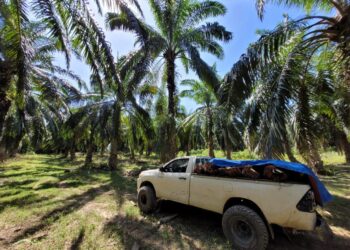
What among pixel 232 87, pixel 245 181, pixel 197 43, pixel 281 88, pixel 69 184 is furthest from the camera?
pixel 197 43

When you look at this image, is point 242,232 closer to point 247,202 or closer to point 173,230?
point 247,202

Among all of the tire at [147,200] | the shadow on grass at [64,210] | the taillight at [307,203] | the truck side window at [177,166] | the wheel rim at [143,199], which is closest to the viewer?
the taillight at [307,203]

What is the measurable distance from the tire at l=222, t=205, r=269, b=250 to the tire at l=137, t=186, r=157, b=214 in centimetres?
255

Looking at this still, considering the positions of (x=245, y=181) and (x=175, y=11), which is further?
(x=175, y=11)

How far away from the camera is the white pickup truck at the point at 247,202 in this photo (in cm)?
420

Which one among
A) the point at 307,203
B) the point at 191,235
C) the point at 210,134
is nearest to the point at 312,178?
the point at 307,203

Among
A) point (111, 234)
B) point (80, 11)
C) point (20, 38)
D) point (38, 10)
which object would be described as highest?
point (80, 11)

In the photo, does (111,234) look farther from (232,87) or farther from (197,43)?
(197,43)

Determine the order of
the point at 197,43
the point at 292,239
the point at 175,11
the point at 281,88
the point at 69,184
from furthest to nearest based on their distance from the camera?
the point at 197,43 → the point at 175,11 → the point at 69,184 → the point at 281,88 → the point at 292,239

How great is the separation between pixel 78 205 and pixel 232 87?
634cm

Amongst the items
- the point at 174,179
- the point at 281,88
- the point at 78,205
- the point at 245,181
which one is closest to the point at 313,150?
the point at 281,88

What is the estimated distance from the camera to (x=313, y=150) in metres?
7.16

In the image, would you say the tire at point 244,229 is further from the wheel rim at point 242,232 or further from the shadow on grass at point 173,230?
the shadow on grass at point 173,230

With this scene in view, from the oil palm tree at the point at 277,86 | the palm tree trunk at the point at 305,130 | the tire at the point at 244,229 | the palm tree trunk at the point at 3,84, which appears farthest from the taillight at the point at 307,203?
the palm tree trunk at the point at 3,84
